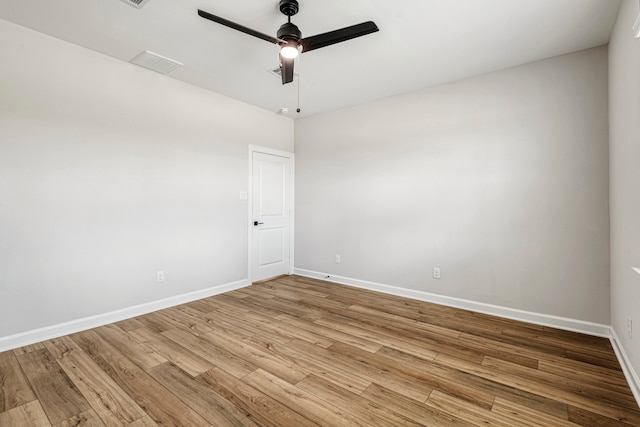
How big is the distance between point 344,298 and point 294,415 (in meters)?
2.27

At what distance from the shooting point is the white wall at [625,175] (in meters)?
1.92

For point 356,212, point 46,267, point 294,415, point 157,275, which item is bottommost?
point 294,415

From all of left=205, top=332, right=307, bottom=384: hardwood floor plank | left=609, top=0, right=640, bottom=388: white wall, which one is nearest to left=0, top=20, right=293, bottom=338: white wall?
left=205, top=332, right=307, bottom=384: hardwood floor plank

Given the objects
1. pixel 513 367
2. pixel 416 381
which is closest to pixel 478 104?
pixel 513 367

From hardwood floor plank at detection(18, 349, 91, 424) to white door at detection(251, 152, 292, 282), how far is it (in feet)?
8.45

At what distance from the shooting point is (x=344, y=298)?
3.96 metres

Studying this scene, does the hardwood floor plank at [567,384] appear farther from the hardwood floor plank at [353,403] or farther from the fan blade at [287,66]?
the fan blade at [287,66]

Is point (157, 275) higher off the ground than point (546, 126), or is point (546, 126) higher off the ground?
point (546, 126)

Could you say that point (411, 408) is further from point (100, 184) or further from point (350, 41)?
point (100, 184)

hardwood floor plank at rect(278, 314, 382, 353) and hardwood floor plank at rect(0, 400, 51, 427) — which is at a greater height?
hardwood floor plank at rect(278, 314, 382, 353)

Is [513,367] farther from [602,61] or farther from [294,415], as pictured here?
[602,61]

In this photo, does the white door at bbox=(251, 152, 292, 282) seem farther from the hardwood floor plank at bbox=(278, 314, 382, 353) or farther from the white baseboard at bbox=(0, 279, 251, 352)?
the hardwood floor plank at bbox=(278, 314, 382, 353)

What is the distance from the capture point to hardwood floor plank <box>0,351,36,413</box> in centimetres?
186

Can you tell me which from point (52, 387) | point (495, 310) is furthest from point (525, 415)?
point (52, 387)
